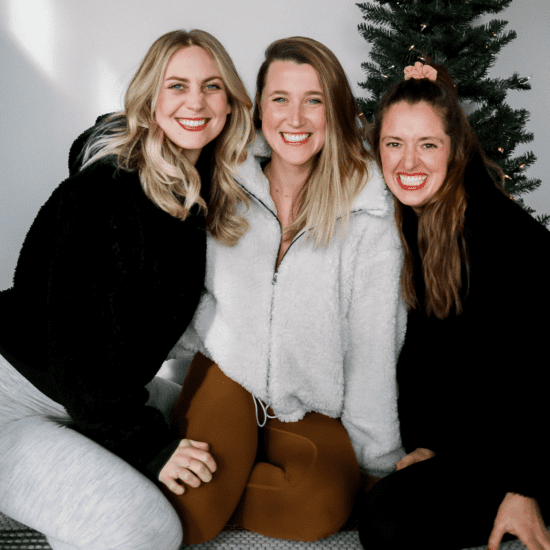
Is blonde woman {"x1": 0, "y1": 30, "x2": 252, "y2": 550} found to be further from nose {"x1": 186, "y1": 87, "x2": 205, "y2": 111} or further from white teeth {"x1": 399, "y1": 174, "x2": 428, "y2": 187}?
white teeth {"x1": 399, "y1": 174, "x2": 428, "y2": 187}

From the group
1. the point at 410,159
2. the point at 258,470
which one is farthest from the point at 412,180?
the point at 258,470

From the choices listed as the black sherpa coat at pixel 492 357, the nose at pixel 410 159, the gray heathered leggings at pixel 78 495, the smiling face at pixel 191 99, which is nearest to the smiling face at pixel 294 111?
the smiling face at pixel 191 99

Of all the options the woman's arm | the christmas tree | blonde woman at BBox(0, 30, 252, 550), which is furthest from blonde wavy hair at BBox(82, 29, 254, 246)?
the christmas tree

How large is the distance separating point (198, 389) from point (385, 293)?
1.89 feet

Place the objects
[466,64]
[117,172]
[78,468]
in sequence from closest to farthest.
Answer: [78,468]
[117,172]
[466,64]

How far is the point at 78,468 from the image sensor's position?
3.73 feet

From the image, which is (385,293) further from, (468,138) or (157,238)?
(157,238)

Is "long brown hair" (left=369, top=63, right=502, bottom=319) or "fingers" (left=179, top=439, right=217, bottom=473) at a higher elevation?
"long brown hair" (left=369, top=63, right=502, bottom=319)

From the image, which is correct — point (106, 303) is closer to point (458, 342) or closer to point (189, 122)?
point (189, 122)

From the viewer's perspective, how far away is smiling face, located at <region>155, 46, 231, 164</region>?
4.35 feet

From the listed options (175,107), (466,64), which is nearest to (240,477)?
(175,107)

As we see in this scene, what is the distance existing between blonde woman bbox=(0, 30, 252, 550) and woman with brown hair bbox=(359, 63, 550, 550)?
0.45m

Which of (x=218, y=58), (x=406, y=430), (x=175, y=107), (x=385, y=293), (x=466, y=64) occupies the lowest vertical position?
(x=406, y=430)

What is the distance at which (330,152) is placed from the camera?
1454 millimetres
